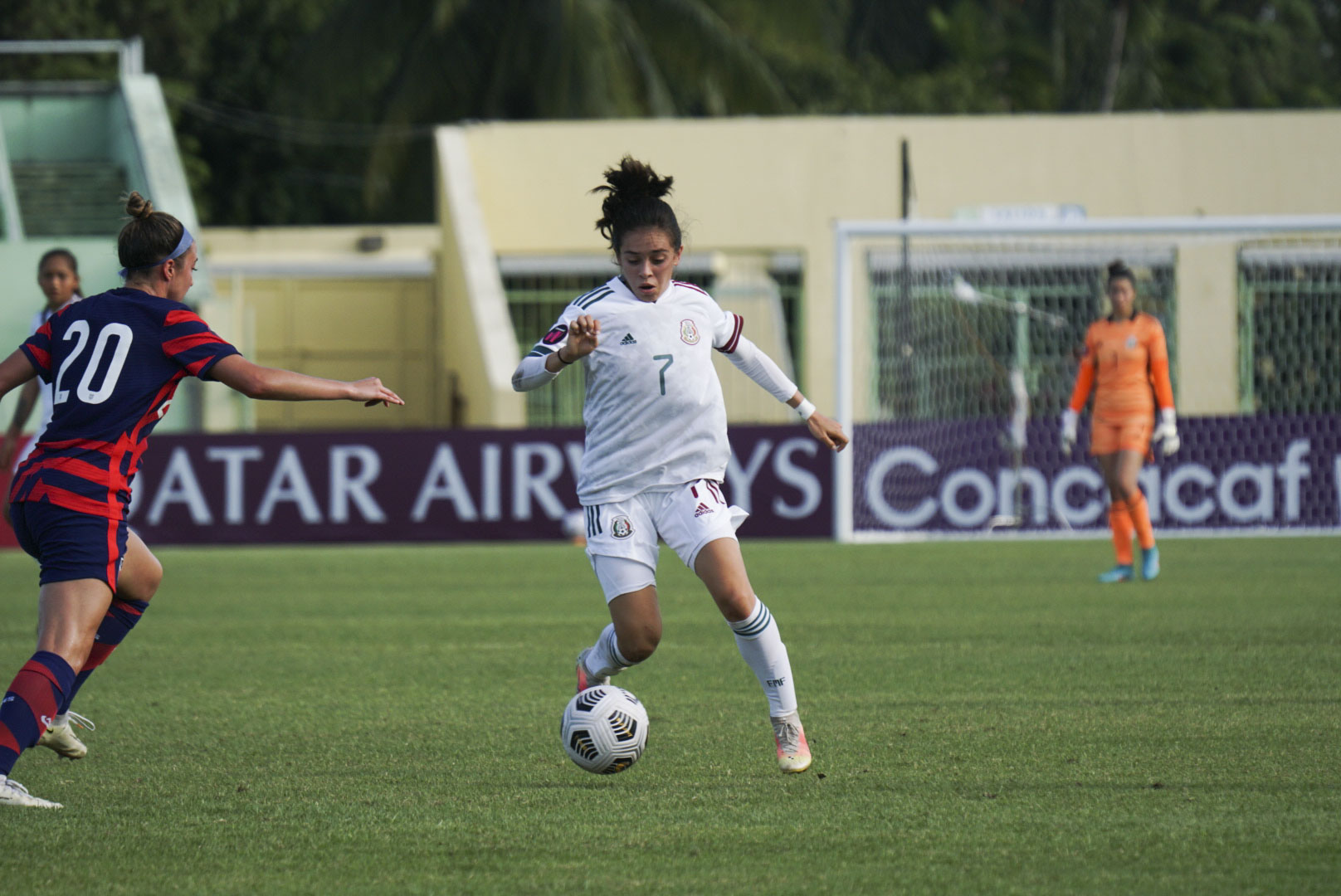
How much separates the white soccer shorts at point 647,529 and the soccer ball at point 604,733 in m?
0.36

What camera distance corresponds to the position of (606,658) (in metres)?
6.03

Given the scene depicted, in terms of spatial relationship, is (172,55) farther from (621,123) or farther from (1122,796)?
(1122,796)

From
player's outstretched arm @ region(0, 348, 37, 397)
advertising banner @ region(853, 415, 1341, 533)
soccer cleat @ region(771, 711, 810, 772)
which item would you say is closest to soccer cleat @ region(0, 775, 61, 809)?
player's outstretched arm @ region(0, 348, 37, 397)

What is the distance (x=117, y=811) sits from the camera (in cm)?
532

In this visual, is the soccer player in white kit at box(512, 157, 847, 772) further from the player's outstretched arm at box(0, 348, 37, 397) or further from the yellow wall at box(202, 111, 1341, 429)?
the yellow wall at box(202, 111, 1341, 429)

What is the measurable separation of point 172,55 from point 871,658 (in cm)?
3253

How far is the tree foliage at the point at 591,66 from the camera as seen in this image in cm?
3123

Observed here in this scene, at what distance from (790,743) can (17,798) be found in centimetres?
240

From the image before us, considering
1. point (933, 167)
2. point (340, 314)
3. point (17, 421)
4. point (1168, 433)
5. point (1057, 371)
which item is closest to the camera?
point (17, 421)

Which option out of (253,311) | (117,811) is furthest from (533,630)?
(253,311)

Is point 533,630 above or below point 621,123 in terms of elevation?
below

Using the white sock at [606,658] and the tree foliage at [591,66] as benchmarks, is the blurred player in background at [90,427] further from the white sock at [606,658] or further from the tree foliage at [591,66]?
the tree foliage at [591,66]

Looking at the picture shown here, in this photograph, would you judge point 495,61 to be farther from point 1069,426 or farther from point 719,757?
point 719,757

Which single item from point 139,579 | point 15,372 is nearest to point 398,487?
point 139,579
